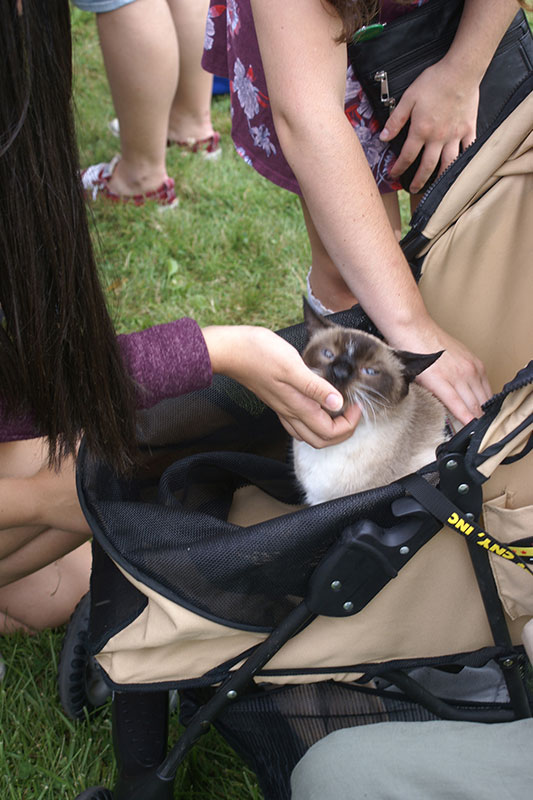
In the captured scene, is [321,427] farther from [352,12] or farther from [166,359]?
[352,12]

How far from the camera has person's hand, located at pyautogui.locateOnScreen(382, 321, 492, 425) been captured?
1.25 meters

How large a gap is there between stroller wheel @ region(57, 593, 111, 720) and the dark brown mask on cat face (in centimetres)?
71

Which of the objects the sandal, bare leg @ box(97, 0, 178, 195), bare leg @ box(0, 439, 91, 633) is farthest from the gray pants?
the sandal

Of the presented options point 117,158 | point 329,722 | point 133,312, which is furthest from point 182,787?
point 117,158

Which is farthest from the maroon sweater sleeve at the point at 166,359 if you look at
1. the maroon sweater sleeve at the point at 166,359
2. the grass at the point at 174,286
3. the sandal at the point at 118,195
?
the sandal at the point at 118,195

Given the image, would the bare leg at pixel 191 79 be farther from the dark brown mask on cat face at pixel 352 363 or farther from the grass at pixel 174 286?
the dark brown mask on cat face at pixel 352 363

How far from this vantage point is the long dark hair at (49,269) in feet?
2.70

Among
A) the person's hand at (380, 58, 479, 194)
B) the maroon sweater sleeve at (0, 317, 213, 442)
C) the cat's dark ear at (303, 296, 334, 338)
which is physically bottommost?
the cat's dark ear at (303, 296, 334, 338)

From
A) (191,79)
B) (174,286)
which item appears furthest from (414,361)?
(191,79)

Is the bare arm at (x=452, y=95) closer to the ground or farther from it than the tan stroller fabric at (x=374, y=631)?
farther from it

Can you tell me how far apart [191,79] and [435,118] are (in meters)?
1.96

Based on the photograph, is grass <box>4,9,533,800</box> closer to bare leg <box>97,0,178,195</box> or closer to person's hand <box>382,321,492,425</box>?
bare leg <box>97,0,178,195</box>

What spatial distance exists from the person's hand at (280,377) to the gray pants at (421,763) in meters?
0.48

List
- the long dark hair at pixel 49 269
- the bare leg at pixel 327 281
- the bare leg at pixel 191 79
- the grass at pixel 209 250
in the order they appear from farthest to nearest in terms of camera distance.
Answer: the bare leg at pixel 191 79
the grass at pixel 209 250
the bare leg at pixel 327 281
the long dark hair at pixel 49 269
